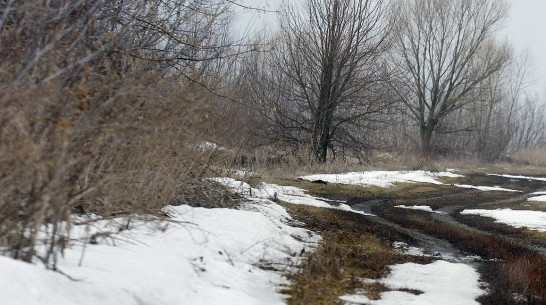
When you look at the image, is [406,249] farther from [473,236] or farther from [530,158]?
[530,158]

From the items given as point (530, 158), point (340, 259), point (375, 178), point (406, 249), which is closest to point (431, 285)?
point (340, 259)

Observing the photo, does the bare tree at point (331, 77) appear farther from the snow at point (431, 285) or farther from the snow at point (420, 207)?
the snow at point (431, 285)

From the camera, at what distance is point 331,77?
2023 cm

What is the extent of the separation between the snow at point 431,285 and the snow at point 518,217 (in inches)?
205

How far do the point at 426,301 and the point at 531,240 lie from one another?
17.5 ft

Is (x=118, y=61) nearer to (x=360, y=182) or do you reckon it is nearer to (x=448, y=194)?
(x=360, y=182)

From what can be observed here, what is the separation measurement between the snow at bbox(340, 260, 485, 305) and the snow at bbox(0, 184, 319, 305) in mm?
986

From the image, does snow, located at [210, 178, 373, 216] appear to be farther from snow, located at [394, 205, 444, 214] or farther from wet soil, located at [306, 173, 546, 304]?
snow, located at [394, 205, 444, 214]

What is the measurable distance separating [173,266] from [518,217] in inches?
388

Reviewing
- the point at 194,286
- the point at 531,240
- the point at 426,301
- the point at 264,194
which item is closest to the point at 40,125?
the point at 194,286

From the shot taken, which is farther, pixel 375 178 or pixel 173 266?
pixel 375 178

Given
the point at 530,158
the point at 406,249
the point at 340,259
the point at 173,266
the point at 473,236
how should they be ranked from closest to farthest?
the point at 173,266 < the point at 340,259 < the point at 406,249 < the point at 473,236 < the point at 530,158

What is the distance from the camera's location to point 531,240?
28.5 feet

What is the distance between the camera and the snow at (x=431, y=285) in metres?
4.35
